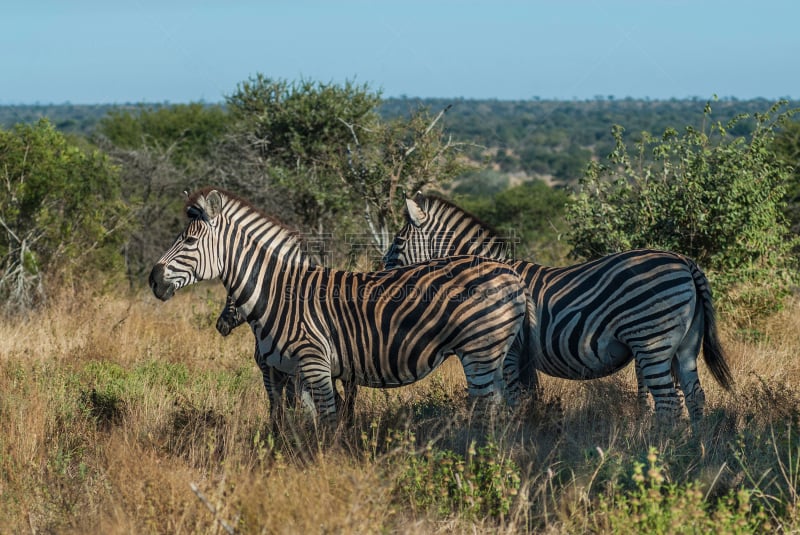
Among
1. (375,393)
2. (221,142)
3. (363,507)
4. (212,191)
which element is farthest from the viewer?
(221,142)

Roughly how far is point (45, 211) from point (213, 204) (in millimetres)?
6372

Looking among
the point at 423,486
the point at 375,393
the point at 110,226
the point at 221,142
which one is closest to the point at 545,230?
the point at 221,142

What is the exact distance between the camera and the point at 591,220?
394 inches

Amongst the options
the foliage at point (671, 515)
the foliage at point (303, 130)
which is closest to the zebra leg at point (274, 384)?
the foliage at point (671, 515)

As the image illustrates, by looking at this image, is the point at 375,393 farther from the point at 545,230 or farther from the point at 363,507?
the point at 545,230

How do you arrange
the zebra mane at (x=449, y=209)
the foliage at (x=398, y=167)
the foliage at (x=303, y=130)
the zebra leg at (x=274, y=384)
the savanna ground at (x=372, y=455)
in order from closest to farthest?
1. the savanna ground at (x=372, y=455)
2. the zebra leg at (x=274, y=384)
3. the zebra mane at (x=449, y=209)
4. the foliage at (x=398, y=167)
5. the foliage at (x=303, y=130)

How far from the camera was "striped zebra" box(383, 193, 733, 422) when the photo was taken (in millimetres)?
6258

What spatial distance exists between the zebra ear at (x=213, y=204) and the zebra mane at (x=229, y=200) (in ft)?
0.11

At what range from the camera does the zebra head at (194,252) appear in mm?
6074

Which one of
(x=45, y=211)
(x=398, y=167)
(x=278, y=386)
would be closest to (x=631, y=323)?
(x=278, y=386)

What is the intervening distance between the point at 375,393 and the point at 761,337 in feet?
16.0

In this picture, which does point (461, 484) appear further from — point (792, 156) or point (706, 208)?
point (792, 156)

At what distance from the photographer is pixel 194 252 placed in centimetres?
613

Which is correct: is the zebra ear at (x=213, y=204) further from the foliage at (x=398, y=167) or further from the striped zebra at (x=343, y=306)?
the foliage at (x=398, y=167)
